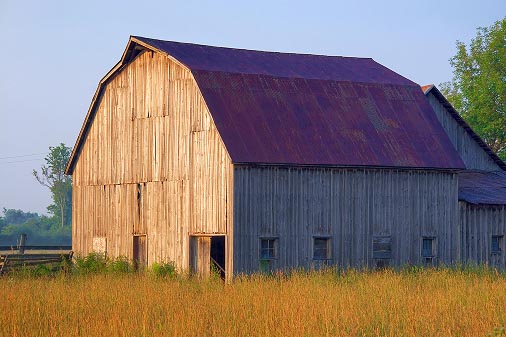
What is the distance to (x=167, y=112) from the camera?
31.9m

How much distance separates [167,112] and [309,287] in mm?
10876

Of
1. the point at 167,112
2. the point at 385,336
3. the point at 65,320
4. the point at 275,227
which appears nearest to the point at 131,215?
the point at 167,112

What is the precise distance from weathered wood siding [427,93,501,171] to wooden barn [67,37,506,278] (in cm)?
213

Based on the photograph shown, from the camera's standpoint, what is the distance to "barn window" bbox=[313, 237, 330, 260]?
100 ft

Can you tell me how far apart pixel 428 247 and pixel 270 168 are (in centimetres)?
694

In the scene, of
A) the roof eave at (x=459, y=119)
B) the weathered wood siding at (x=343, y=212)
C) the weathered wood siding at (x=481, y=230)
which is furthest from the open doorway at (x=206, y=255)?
the roof eave at (x=459, y=119)

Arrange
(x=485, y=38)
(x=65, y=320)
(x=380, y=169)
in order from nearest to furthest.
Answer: (x=65, y=320), (x=380, y=169), (x=485, y=38)

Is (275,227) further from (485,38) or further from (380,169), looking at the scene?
(485,38)

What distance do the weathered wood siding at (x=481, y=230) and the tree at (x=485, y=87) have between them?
21.8 meters

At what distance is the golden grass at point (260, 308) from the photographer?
16703 mm

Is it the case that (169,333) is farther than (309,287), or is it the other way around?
(309,287)

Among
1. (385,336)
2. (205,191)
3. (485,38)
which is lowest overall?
(385,336)

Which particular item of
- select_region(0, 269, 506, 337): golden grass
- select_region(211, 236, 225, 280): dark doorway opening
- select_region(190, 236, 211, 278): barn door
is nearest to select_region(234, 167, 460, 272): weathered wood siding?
select_region(190, 236, 211, 278): barn door

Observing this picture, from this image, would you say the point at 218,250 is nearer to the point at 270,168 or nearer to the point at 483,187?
the point at 270,168
